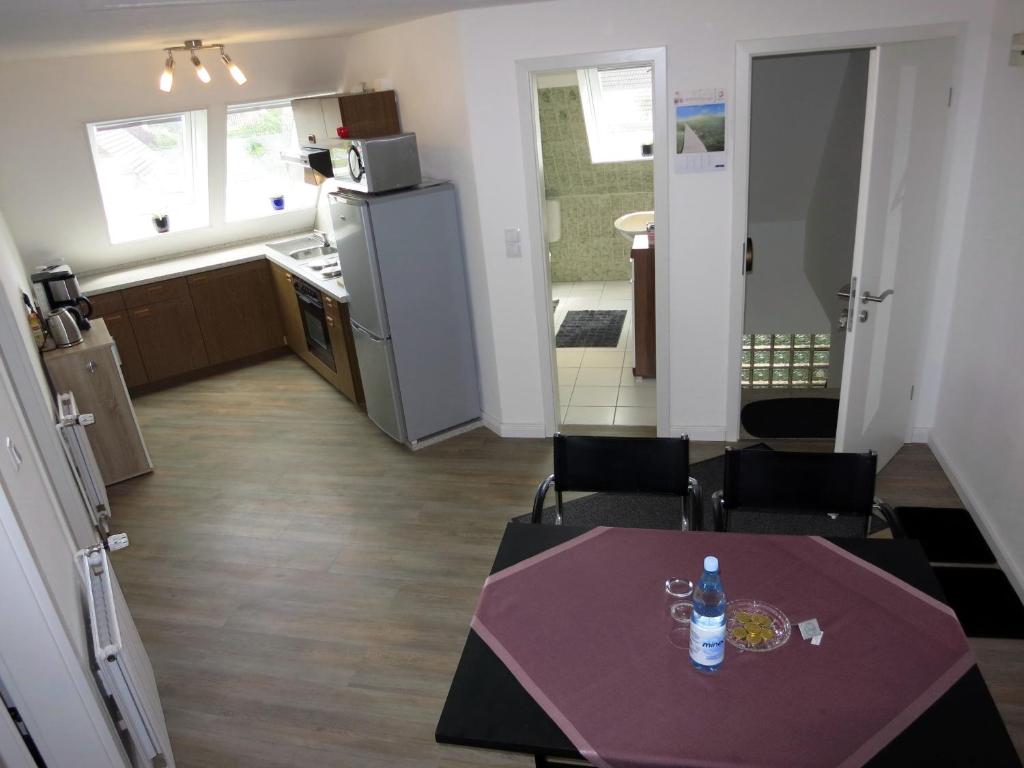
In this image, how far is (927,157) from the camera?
3.62 metres

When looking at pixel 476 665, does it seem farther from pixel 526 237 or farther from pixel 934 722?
pixel 526 237

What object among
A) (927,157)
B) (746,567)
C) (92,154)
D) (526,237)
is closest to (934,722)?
(746,567)

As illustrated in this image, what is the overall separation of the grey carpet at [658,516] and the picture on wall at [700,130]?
4.87 ft

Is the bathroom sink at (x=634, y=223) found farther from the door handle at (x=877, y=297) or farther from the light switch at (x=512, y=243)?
the door handle at (x=877, y=297)

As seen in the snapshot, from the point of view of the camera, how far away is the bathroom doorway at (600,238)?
524 centimetres

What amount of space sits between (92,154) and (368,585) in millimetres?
4074

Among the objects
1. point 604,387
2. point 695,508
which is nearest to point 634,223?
point 604,387

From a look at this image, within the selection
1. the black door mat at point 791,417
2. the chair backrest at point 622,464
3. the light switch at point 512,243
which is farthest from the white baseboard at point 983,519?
the light switch at point 512,243

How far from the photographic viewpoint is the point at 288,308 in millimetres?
6152

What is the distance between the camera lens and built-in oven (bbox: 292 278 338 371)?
18.0ft

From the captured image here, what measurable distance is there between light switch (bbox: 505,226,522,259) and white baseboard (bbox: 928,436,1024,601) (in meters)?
2.55

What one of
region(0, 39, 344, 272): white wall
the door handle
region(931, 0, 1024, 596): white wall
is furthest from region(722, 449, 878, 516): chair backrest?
region(0, 39, 344, 272): white wall

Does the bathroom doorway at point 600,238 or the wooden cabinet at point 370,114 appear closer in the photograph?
the wooden cabinet at point 370,114

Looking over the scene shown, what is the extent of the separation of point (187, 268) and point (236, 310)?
49 centimetres
